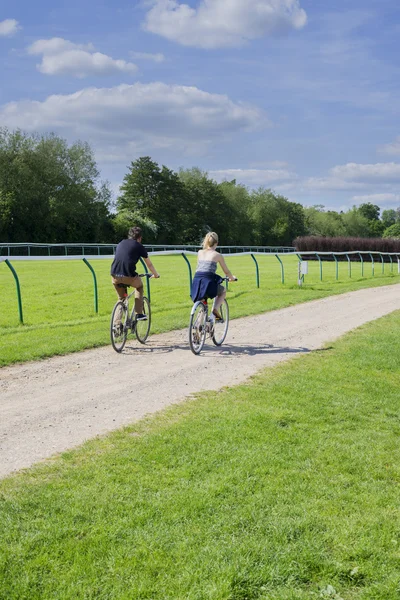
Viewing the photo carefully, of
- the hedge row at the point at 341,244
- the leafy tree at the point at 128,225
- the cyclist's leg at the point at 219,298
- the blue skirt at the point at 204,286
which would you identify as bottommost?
the cyclist's leg at the point at 219,298

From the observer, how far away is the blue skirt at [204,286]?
989cm

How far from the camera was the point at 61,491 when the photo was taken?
432 centimetres

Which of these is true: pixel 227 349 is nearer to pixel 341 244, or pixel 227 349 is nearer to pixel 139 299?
pixel 139 299

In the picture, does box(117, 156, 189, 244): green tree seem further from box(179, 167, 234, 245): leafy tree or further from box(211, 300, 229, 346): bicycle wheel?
box(211, 300, 229, 346): bicycle wheel

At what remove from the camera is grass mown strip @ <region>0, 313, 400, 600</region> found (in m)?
3.39

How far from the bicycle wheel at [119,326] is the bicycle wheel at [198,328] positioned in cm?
116

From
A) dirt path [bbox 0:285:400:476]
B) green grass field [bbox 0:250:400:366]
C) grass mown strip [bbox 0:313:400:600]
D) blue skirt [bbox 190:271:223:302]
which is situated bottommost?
grass mown strip [bbox 0:313:400:600]

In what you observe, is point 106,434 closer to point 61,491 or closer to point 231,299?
point 61,491

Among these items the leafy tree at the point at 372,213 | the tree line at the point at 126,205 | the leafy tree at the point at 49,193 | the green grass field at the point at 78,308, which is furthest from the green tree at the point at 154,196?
the leafy tree at the point at 372,213

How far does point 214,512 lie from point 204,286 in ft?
19.7

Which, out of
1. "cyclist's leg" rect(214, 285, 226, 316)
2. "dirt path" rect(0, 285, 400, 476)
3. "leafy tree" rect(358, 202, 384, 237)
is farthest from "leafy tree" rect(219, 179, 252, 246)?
"cyclist's leg" rect(214, 285, 226, 316)

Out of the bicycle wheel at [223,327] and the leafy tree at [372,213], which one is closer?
the bicycle wheel at [223,327]

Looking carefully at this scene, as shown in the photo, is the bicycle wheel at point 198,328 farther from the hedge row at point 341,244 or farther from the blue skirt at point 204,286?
the hedge row at point 341,244

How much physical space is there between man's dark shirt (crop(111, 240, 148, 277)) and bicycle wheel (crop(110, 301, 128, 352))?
51 cm
